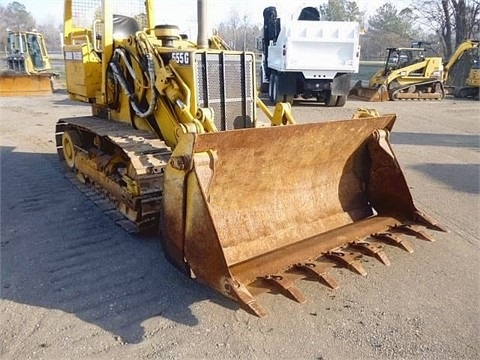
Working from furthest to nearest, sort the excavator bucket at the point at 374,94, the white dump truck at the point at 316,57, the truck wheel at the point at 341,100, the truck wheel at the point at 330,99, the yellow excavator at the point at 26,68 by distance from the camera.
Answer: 1. the yellow excavator at the point at 26,68
2. the excavator bucket at the point at 374,94
3. the truck wheel at the point at 341,100
4. the truck wheel at the point at 330,99
5. the white dump truck at the point at 316,57

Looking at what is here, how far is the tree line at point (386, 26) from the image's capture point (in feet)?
101

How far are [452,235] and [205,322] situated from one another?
290 centimetres

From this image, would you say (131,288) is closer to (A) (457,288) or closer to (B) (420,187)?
(A) (457,288)

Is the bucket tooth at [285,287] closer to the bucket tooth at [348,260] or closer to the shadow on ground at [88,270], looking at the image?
the shadow on ground at [88,270]

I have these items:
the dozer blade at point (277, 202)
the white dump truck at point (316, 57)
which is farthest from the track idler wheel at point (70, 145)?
the white dump truck at point (316, 57)

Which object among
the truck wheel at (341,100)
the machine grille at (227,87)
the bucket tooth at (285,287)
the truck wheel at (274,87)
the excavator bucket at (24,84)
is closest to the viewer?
the bucket tooth at (285,287)

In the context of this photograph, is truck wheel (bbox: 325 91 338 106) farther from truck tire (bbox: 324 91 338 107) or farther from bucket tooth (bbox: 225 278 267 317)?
bucket tooth (bbox: 225 278 267 317)

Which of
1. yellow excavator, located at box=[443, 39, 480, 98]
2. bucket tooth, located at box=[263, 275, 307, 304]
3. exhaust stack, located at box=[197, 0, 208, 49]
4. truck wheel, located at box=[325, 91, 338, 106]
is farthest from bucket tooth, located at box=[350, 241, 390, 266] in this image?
yellow excavator, located at box=[443, 39, 480, 98]

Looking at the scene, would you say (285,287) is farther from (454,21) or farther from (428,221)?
(454,21)

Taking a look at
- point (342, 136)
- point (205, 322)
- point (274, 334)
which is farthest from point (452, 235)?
point (205, 322)

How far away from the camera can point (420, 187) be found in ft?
20.9

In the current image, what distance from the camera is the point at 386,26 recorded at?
169ft

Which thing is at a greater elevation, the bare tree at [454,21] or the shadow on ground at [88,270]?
the bare tree at [454,21]

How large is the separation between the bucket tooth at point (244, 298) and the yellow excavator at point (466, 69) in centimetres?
1958
